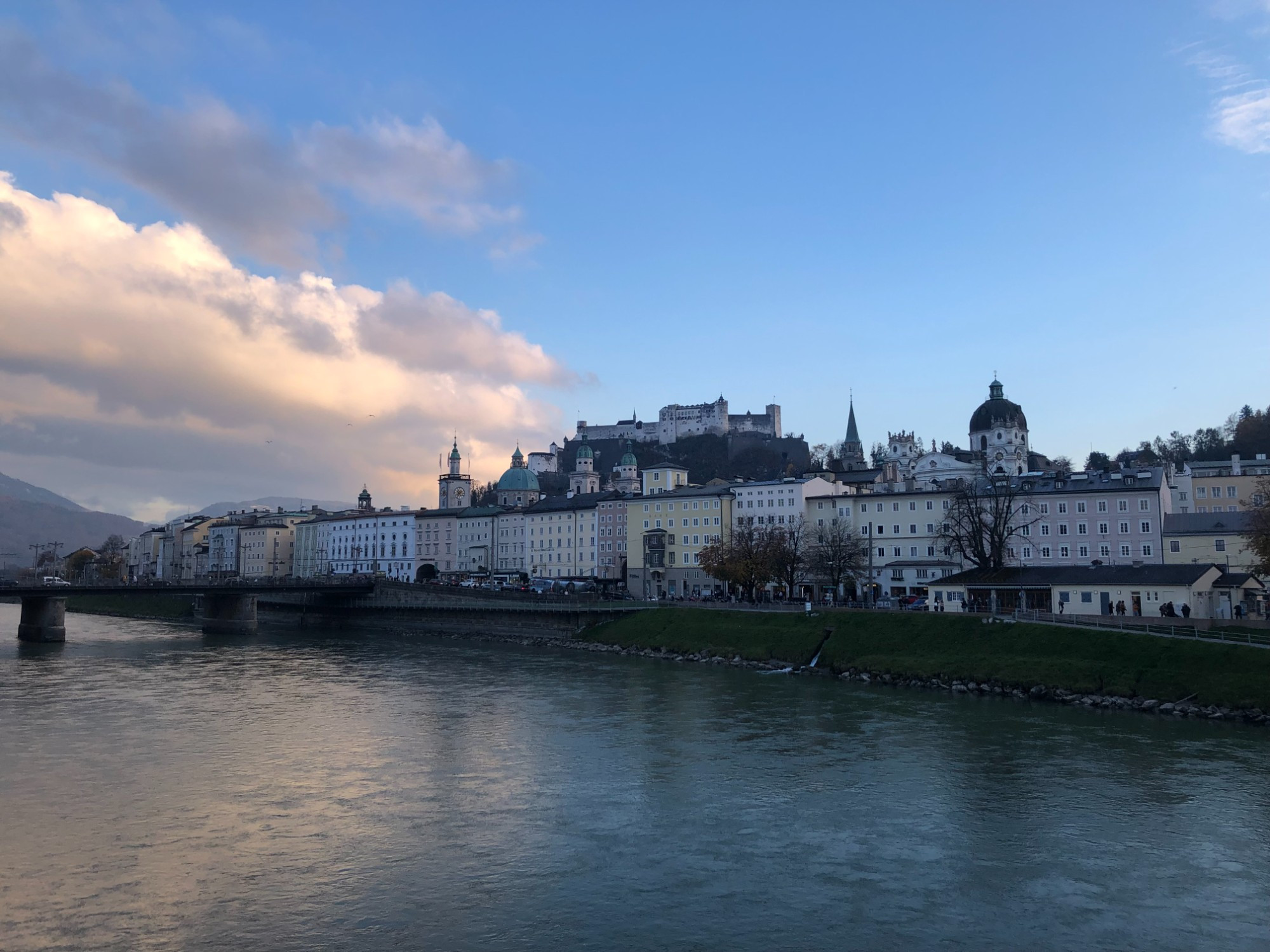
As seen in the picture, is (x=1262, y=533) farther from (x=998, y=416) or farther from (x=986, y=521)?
(x=998, y=416)

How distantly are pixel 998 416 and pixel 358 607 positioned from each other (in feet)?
251

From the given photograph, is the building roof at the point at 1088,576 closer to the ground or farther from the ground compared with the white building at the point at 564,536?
closer to the ground

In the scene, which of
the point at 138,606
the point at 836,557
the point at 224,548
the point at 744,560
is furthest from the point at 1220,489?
the point at 224,548

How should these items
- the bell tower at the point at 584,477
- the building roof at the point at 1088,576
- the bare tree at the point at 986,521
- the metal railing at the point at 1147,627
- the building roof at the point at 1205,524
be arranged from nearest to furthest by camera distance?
1. the metal railing at the point at 1147,627
2. the building roof at the point at 1088,576
3. the bare tree at the point at 986,521
4. the building roof at the point at 1205,524
5. the bell tower at the point at 584,477

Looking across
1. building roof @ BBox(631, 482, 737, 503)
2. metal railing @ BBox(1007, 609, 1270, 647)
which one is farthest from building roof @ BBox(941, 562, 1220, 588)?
building roof @ BBox(631, 482, 737, 503)

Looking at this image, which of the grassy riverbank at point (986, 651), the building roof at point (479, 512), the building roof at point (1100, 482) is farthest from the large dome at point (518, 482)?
the building roof at point (1100, 482)

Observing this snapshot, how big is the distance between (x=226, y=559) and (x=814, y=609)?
454 feet

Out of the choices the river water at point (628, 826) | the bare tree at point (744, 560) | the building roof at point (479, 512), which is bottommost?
the river water at point (628, 826)

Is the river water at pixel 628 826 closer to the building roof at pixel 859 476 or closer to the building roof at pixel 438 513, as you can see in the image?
the building roof at pixel 859 476

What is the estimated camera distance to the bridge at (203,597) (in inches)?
2842

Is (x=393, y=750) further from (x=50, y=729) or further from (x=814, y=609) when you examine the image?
(x=814, y=609)

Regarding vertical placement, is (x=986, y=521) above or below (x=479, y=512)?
below

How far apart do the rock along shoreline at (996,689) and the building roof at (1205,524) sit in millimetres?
33421

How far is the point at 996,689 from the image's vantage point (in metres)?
42.8
